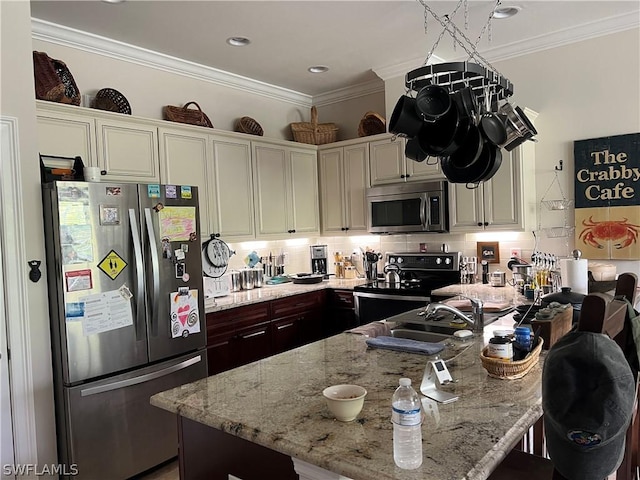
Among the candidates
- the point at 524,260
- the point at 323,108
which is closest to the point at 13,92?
the point at 323,108

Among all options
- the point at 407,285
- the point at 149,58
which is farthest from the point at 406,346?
the point at 149,58

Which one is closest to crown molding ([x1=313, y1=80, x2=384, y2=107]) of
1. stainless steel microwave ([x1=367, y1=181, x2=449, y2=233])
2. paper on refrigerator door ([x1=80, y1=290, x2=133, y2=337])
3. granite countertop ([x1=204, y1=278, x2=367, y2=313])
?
stainless steel microwave ([x1=367, y1=181, x2=449, y2=233])

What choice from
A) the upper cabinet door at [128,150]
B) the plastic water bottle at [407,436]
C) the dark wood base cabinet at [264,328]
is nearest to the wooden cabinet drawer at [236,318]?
the dark wood base cabinet at [264,328]

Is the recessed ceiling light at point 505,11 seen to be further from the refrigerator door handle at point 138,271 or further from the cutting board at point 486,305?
the refrigerator door handle at point 138,271

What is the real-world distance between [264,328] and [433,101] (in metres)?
2.54

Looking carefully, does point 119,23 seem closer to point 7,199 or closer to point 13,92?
point 13,92

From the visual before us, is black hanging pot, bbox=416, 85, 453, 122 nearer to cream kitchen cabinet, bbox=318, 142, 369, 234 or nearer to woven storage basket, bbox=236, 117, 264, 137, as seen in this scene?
cream kitchen cabinet, bbox=318, 142, 369, 234

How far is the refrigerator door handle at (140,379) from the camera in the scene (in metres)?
2.65

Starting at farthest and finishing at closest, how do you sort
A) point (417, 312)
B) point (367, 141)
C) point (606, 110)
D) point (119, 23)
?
1. point (367, 141)
2. point (606, 110)
3. point (119, 23)
4. point (417, 312)

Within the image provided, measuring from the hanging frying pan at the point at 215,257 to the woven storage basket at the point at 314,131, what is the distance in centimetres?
149

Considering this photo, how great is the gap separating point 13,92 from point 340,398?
2.34 metres

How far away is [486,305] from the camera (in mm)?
3070

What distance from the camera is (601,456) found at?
84cm

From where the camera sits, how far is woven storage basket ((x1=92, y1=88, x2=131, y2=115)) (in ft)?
11.5
